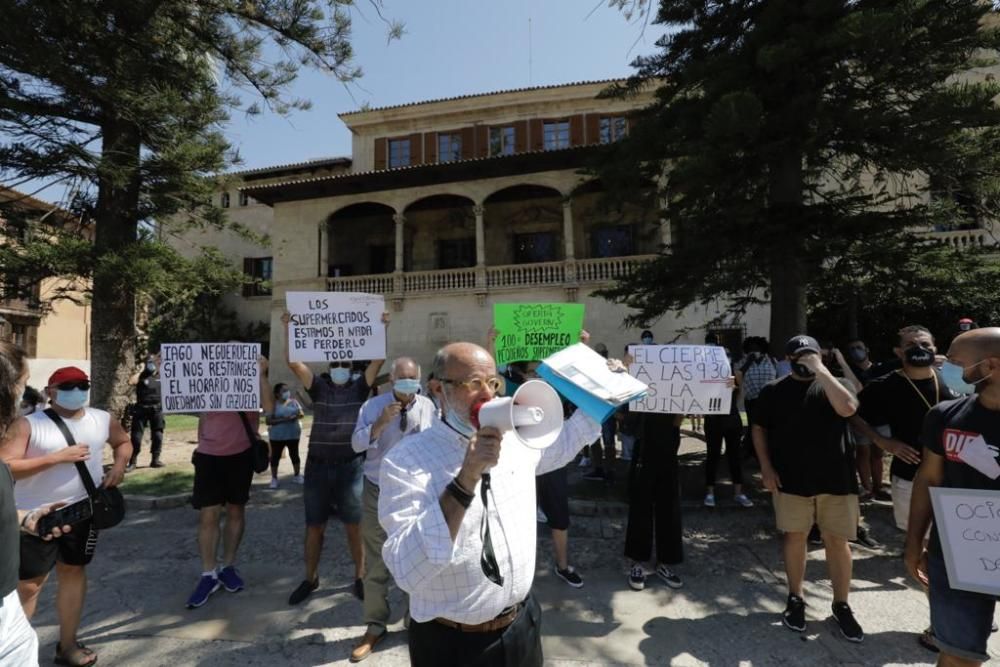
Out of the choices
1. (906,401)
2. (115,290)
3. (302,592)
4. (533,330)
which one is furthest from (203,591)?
(115,290)

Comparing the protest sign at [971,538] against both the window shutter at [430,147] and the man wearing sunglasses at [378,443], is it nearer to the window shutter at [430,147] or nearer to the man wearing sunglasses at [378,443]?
the man wearing sunglasses at [378,443]

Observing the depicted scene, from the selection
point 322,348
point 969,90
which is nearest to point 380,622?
point 322,348

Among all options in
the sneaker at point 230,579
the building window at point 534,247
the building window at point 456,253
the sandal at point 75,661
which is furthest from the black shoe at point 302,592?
the building window at point 456,253

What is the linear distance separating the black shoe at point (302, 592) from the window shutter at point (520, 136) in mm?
20063

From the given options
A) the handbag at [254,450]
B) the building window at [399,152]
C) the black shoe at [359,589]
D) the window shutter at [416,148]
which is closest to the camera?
the black shoe at [359,589]

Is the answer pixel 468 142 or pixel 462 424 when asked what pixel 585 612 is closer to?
pixel 462 424

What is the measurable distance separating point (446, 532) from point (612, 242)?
2015cm

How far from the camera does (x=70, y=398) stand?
3.16 m

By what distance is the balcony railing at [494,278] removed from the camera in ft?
60.7

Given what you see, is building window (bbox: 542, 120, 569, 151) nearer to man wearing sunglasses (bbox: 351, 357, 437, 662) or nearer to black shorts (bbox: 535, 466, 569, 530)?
black shorts (bbox: 535, 466, 569, 530)

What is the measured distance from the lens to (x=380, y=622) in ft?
10.7

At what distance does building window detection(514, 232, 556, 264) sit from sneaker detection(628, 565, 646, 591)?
17.6 metres

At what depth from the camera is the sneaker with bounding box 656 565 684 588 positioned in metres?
3.98

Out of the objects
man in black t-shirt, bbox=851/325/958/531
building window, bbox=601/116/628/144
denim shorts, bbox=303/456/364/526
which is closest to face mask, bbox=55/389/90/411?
denim shorts, bbox=303/456/364/526
